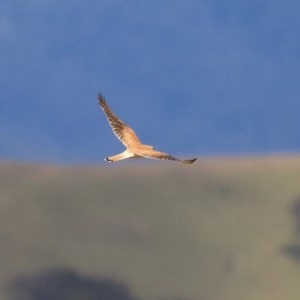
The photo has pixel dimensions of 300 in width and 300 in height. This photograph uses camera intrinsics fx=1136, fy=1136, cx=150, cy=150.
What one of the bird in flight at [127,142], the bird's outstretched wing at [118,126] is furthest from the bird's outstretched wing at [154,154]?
the bird's outstretched wing at [118,126]

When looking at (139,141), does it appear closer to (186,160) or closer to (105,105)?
(105,105)

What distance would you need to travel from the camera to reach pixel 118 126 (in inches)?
816

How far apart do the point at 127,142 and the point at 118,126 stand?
646 mm

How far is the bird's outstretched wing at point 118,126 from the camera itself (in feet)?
66.9

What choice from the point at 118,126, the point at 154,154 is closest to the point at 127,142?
the point at 118,126

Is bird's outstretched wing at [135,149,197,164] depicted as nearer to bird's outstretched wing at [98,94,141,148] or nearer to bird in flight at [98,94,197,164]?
bird in flight at [98,94,197,164]

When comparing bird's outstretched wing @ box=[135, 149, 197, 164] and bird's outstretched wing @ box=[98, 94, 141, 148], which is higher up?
bird's outstretched wing @ box=[98, 94, 141, 148]

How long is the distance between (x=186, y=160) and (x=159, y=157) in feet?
4.16

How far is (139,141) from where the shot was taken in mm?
20125

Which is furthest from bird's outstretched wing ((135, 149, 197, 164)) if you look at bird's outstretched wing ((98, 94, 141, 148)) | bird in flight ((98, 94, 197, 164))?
bird's outstretched wing ((98, 94, 141, 148))

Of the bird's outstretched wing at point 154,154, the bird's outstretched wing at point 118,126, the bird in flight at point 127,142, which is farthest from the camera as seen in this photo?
the bird's outstretched wing at point 118,126

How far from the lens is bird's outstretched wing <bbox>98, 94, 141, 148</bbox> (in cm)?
2041

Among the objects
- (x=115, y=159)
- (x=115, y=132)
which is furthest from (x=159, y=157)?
(x=115, y=132)

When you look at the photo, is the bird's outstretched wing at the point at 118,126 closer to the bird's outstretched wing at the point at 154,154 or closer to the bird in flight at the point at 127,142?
the bird in flight at the point at 127,142
